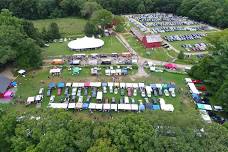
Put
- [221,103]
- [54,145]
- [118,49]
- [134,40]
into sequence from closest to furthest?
[54,145], [221,103], [118,49], [134,40]

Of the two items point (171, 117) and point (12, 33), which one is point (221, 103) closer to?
point (171, 117)

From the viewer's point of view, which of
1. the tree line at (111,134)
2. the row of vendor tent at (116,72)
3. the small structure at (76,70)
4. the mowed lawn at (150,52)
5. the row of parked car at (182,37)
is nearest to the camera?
the tree line at (111,134)

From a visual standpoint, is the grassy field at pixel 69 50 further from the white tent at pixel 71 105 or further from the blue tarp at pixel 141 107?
the blue tarp at pixel 141 107

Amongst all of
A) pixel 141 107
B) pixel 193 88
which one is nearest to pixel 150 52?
pixel 193 88

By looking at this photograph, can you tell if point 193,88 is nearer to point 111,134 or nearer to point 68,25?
point 111,134

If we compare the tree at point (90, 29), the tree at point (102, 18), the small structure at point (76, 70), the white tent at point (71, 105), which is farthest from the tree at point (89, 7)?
the white tent at point (71, 105)

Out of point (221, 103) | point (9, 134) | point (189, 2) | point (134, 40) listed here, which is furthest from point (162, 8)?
point (9, 134)
